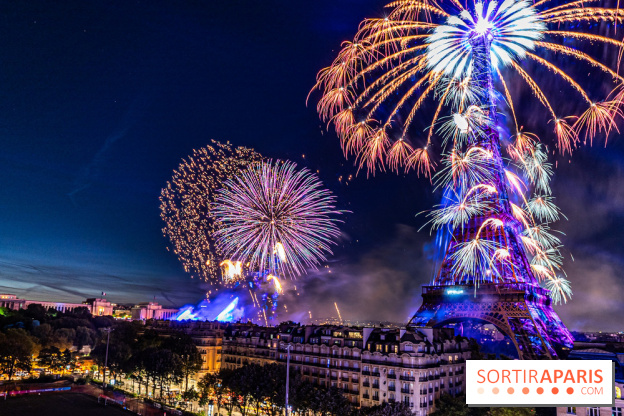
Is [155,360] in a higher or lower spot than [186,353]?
lower

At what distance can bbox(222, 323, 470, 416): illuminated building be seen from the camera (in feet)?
202

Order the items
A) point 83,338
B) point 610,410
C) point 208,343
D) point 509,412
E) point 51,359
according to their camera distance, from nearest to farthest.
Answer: point 610,410, point 509,412, point 208,343, point 51,359, point 83,338

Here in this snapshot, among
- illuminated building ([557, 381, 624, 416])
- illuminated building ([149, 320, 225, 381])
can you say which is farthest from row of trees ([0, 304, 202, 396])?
illuminated building ([557, 381, 624, 416])

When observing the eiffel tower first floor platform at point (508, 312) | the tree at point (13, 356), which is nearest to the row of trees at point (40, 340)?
the tree at point (13, 356)

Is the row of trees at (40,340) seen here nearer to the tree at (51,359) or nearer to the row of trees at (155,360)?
the tree at (51,359)

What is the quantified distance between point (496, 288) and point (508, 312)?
14.9 ft

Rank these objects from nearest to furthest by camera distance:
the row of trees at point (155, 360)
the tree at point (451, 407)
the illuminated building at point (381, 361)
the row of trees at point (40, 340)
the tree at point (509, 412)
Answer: the tree at point (509, 412), the tree at point (451, 407), the illuminated building at point (381, 361), the row of trees at point (155, 360), the row of trees at point (40, 340)

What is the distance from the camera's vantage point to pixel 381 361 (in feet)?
213

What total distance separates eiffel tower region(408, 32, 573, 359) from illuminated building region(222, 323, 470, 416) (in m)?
7.17

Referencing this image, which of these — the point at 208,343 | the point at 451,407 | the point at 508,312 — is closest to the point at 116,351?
the point at 208,343

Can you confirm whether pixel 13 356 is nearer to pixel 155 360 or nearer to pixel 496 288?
pixel 155 360

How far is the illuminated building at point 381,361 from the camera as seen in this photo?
61.4 meters

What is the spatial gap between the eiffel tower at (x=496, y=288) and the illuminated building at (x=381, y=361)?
282 inches

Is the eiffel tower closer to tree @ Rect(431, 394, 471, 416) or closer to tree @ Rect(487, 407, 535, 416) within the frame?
tree @ Rect(487, 407, 535, 416)
